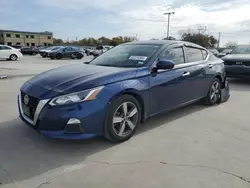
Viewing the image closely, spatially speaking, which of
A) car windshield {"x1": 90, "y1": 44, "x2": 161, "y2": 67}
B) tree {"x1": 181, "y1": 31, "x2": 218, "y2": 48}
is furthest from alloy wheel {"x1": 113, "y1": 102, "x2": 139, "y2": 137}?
tree {"x1": 181, "y1": 31, "x2": 218, "y2": 48}

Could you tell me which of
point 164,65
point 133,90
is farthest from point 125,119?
point 164,65

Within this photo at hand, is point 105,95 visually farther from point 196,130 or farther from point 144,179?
point 196,130

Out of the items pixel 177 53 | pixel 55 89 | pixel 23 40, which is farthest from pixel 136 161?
pixel 23 40

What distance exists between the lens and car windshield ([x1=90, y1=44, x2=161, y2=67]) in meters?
4.05

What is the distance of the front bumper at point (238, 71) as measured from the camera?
845 centimetres

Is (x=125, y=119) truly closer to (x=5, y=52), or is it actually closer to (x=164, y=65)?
(x=164, y=65)

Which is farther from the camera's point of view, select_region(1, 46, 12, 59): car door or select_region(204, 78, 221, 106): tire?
select_region(1, 46, 12, 59): car door

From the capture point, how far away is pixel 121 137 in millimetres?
3572

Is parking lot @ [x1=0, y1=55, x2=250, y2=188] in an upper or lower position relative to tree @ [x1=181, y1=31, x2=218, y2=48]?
lower

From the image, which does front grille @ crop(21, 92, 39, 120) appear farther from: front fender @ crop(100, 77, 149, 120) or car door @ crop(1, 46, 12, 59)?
car door @ crop(1, 46, 12, 59)

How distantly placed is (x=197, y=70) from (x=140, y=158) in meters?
2.58

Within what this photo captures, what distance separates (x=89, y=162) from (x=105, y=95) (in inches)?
34.6

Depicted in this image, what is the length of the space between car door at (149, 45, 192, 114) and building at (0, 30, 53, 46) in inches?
3548

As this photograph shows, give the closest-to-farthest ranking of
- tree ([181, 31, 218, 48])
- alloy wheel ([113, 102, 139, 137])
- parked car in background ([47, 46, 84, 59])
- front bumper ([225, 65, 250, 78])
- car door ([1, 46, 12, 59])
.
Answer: alloy wheel ([113, 102, 139, 137]) → front bumper ([225, 65, 250, 78]) → car door ([1, 46, 12, 59]) → parked car in background ([47, 46, 84, 59]) → tree ([181, 31, 218, 48])
